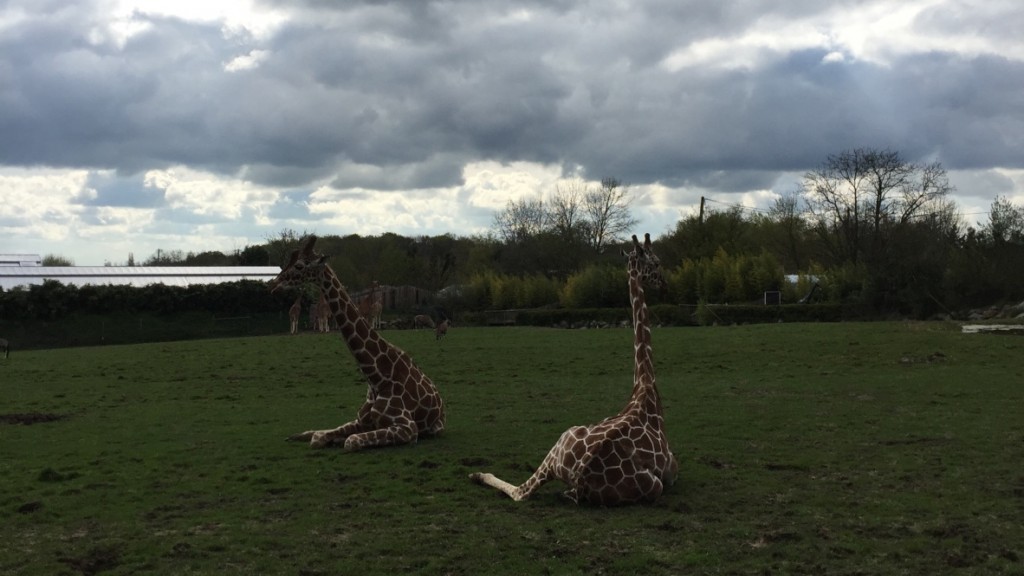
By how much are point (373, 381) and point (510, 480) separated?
9.77 ft

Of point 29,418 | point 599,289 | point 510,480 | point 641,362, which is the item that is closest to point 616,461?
point 641,362

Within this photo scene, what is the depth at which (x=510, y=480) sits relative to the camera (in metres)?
10.4

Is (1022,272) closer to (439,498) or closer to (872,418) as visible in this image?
(872,418)

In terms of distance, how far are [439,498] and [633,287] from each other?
3.11m

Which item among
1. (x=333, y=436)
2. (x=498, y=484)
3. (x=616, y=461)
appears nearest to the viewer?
(x=616, y=461)

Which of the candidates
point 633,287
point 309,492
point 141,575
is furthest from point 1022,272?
point 141,575

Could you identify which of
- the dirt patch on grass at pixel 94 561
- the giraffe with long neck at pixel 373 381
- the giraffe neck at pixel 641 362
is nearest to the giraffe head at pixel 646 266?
the giraffe neck at pixel 641 362

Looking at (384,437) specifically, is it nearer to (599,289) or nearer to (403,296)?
(599,289)

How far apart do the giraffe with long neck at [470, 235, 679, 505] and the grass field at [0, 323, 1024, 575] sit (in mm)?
177

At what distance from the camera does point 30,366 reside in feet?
90.5

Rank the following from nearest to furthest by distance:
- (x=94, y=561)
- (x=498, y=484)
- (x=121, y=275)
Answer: (x=94, y=561) → (x=498, y=484) → (x=121, y=275)

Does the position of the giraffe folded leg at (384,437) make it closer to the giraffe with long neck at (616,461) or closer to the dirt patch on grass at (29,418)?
the giraffe with long neck at (616,461)

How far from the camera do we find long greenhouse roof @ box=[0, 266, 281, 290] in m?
59.7

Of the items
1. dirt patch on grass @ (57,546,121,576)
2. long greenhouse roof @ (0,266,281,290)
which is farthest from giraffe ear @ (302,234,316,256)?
long greenhouse roof @ (0,266,281,290)
